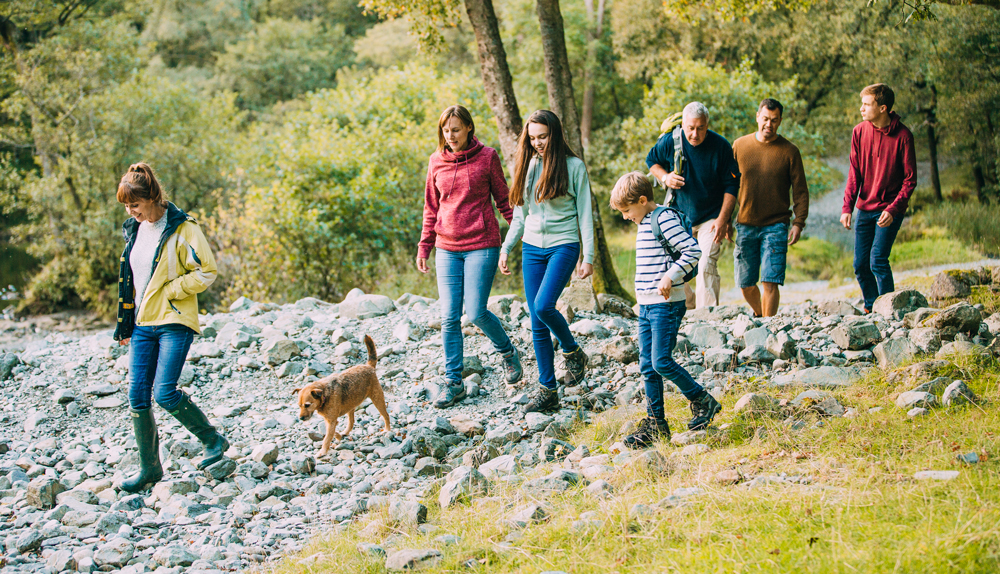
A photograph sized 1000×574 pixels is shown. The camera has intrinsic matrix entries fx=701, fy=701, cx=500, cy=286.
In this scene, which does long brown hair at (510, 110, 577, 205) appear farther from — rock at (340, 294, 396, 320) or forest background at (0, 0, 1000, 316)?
forest background at (0, 0, 1000, 316)

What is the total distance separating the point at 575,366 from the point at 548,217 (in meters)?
1.34

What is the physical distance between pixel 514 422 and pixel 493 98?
13.9ft

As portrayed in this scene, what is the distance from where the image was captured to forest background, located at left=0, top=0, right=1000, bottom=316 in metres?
12.0

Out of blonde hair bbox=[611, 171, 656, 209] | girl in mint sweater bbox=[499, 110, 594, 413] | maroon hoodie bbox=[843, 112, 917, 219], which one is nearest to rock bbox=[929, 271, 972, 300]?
Answer: maroon hoodie bbox=[843, 112, 917, 219]

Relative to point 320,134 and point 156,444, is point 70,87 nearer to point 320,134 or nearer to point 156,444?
point 320,134

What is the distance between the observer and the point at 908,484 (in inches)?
124

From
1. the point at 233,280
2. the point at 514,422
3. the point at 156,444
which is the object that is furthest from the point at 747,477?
the point at 233,280

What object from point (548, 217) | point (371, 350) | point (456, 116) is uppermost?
point (456, 116)

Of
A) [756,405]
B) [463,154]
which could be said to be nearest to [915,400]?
[756,405]

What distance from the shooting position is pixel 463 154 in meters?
5.33

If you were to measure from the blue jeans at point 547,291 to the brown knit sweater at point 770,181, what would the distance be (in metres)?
2.47

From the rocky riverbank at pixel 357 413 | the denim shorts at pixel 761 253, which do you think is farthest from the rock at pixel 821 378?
the denim shorts at pixel 761 253

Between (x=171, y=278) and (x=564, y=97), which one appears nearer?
(x=171, y=278)

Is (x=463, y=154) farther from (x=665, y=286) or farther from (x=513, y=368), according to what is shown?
(x=665, y=286)
